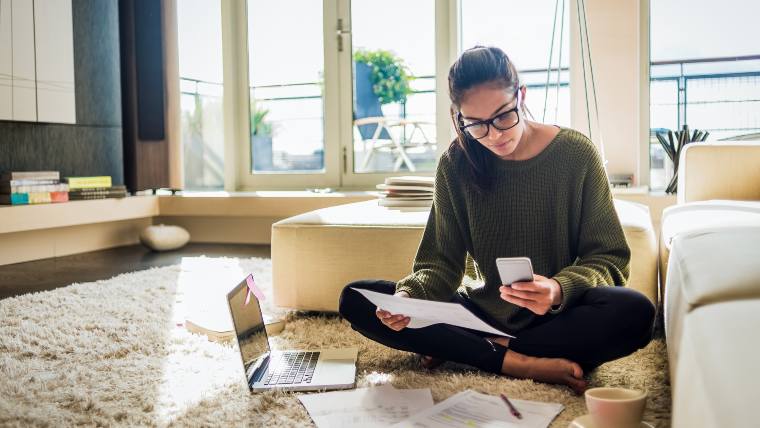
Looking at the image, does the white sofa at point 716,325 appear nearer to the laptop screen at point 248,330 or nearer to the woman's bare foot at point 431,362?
the woman's bare foot at point 431,362

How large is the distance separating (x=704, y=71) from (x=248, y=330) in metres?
3.51

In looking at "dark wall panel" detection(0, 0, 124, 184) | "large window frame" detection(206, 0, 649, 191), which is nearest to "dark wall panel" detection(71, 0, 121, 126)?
"dark wall panel" detection(0, 0, 124, 184)

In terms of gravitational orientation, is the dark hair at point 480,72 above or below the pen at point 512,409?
above

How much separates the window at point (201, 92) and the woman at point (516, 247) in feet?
12.8

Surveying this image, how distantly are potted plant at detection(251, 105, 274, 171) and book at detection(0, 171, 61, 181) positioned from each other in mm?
1496

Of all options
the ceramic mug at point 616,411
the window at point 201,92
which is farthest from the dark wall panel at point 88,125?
the ceramic mug at point 616,411

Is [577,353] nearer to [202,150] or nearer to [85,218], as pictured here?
[85,218]

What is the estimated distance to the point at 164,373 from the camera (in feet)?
6.05

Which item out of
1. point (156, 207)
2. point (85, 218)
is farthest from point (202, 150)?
point (85, 218)

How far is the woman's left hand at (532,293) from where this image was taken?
140 centimetres

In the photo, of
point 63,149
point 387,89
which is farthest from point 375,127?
point 63,149

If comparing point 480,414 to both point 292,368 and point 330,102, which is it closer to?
point 292,368

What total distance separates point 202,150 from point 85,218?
1427mm

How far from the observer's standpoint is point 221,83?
532 cm
